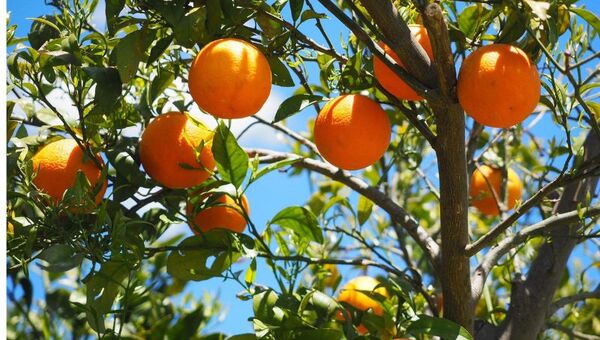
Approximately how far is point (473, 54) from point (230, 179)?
339 millimetres

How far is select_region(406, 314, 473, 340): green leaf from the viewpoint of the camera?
105cm

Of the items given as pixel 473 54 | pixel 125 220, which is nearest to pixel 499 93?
pixel 473 54

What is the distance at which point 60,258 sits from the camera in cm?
100

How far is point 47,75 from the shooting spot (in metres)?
1.07

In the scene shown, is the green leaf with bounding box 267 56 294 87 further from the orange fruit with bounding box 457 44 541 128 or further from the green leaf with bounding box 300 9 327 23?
the orange fruit with bounding box 457 44 541 128

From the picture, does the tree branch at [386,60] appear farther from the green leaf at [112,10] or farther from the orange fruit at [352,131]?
the green leaf at [112,10]

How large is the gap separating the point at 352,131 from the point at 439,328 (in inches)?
10.8

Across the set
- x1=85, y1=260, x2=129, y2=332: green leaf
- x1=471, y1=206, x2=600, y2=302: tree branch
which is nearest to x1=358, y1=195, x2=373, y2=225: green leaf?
x1=471, y1=206, x2=600, y2=302: tree branch

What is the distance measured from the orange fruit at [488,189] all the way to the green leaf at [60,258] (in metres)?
0.82

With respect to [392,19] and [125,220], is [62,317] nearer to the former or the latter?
[125,220]

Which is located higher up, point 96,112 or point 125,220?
point 96,112

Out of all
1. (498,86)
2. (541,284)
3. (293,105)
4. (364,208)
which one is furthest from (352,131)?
(541,284)

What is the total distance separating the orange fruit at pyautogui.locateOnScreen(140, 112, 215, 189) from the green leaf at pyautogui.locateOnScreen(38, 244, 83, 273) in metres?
0.17

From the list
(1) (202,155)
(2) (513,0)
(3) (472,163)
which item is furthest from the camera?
(3) (472,163)
